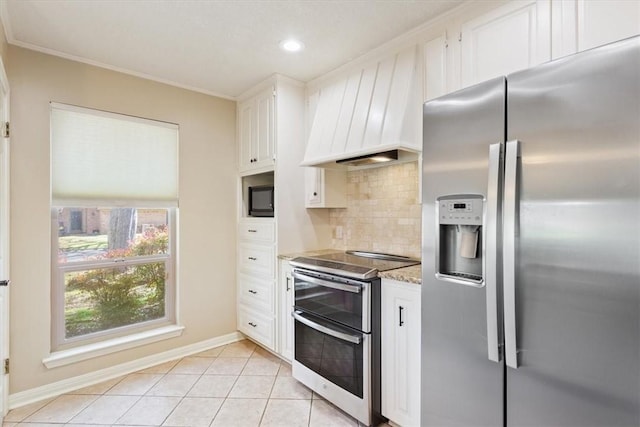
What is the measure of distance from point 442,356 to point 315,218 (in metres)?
1.83

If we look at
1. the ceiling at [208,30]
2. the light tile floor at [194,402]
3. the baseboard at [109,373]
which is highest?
the ceiling at [208,30]

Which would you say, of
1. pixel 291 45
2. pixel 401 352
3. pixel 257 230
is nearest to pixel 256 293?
pixel 257 230

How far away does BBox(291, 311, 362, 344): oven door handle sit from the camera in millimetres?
1996

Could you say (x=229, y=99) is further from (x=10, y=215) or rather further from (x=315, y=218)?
(x=10, y=215)

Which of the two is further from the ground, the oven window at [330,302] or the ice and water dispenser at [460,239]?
the ice and water dispenser at [460,239]

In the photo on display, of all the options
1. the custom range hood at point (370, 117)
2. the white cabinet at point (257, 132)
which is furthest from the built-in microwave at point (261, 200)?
the custom range hood at point (370, 117)

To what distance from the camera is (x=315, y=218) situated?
312 centimetres

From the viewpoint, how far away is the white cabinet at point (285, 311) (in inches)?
107

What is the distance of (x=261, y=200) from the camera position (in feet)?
10.0

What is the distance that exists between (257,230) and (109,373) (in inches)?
64.3

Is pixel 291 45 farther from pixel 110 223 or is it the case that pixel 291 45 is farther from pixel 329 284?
pixel 110 223

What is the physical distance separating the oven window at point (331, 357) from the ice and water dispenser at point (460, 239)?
809 millimetres

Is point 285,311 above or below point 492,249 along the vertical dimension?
below

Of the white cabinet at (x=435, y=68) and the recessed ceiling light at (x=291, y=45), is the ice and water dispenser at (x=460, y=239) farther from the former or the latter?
the recessed ceiling light at (x=291, y=45)
